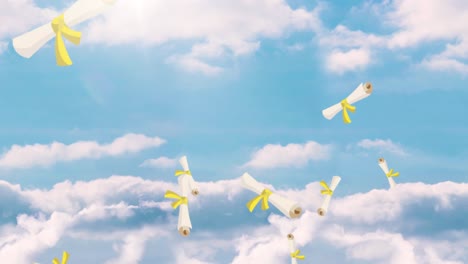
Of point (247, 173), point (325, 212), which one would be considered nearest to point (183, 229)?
point (247, 173)

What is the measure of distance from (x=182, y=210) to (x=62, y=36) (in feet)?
21.6

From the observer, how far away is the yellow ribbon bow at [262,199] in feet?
45.5

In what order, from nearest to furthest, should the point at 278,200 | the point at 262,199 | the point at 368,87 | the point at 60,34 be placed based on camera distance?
the point at 60,34, the point at 278,200, the point at 262,199, the point at 368,87

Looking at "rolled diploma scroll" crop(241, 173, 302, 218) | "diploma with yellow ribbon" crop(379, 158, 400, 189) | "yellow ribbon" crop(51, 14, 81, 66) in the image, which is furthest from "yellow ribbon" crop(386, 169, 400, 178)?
"yellow ribbon" crop(51, 14, 81, 66)

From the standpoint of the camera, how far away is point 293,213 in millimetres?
12656

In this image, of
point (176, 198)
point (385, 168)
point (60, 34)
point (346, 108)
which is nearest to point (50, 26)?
point (60, 34)

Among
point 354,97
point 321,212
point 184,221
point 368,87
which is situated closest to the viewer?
point 184,221

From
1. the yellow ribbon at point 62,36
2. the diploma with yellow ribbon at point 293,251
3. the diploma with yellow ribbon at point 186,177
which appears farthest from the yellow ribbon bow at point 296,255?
the yellow ribbon at point 62,36

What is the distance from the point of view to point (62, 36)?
10.1m

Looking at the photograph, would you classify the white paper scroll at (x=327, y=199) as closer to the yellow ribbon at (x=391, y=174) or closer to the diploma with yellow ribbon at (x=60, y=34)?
the yellow ribbon at (x=391, y=174)

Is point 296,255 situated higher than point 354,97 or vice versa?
point 354,97

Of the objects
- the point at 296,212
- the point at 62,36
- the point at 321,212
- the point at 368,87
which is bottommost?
the point at 296,212

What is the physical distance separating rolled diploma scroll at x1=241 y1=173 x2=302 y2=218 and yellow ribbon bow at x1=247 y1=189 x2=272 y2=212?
17 cm

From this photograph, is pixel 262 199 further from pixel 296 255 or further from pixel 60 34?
pixel 60 34
